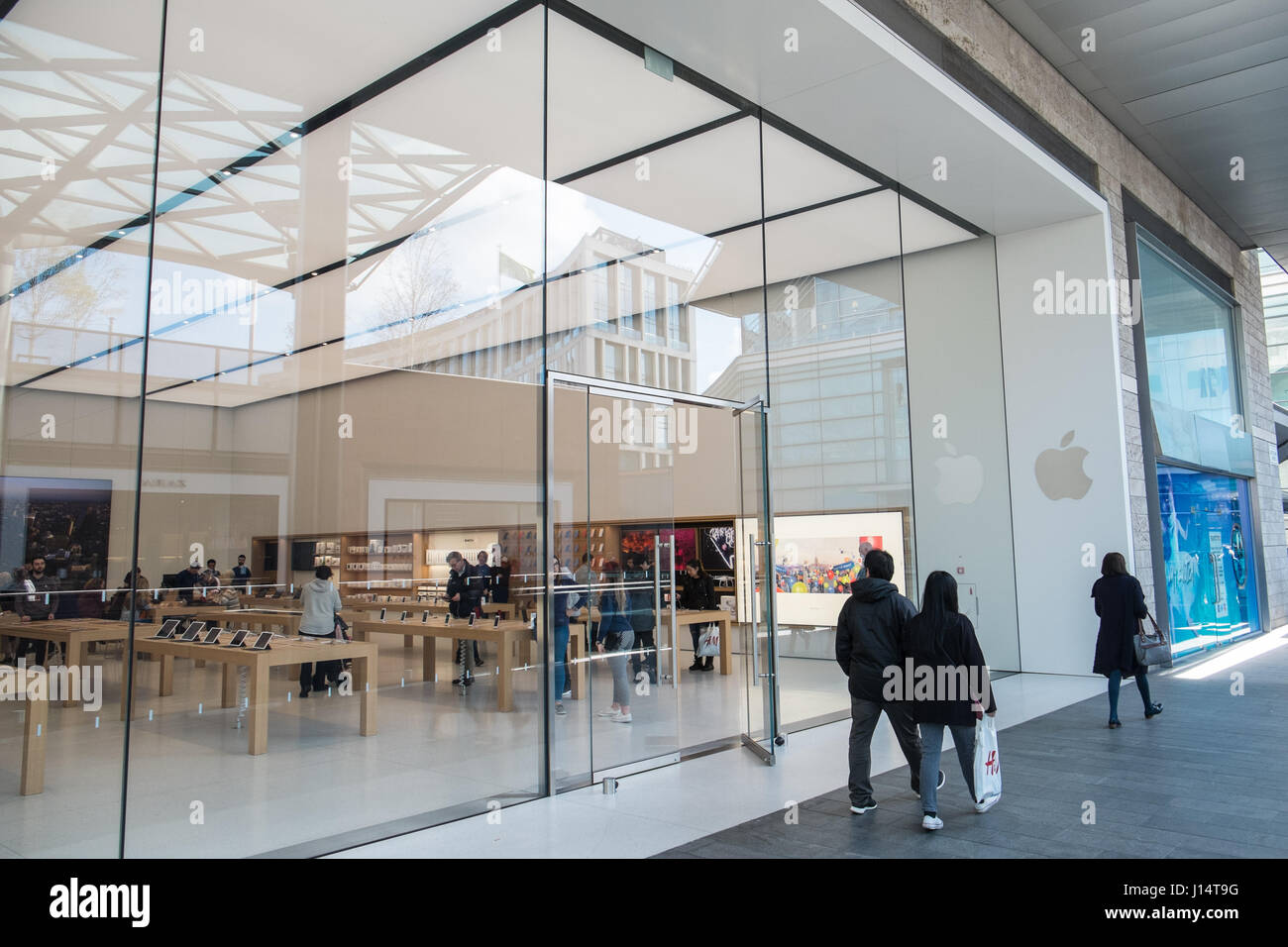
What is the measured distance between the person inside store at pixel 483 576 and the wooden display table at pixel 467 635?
21cm

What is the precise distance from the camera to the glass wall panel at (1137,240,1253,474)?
12.2 metres

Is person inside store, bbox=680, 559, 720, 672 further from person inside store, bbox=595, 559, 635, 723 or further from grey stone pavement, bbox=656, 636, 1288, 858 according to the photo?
grey stone pavement, bbox=656, 636, 1288, 858

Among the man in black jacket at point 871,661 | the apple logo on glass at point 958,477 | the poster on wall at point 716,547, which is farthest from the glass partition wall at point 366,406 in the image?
the poster on wall at point 716,547

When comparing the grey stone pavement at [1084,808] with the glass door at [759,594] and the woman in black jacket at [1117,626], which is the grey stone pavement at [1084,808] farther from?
the glass door at [759,594]

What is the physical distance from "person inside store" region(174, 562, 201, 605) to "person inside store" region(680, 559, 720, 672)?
20.9ft

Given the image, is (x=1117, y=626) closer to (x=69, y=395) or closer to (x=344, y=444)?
(x=344, y=444)

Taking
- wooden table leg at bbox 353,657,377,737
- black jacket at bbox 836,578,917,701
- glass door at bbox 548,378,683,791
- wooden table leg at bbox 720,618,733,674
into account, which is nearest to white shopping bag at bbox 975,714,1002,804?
black jacket at bbox 836,578,917,701

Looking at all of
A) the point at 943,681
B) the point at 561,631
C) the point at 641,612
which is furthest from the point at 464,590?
the point at 943,681

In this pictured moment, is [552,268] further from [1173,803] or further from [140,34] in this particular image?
[1173,803]

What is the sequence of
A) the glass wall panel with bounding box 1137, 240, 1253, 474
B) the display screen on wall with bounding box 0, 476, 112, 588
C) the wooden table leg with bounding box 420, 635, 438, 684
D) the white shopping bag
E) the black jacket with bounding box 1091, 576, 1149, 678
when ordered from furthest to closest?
the glass wall panel with bounding box 1137, 240, 1253, 474 → the black jacket with bounding box 1091, 576, 1149, 678 → the wooden table leg with bounding box 420, 635, 438, 684 → the white shopping bag → the display screen on wall with bounding box 0, 476, 112, 588
